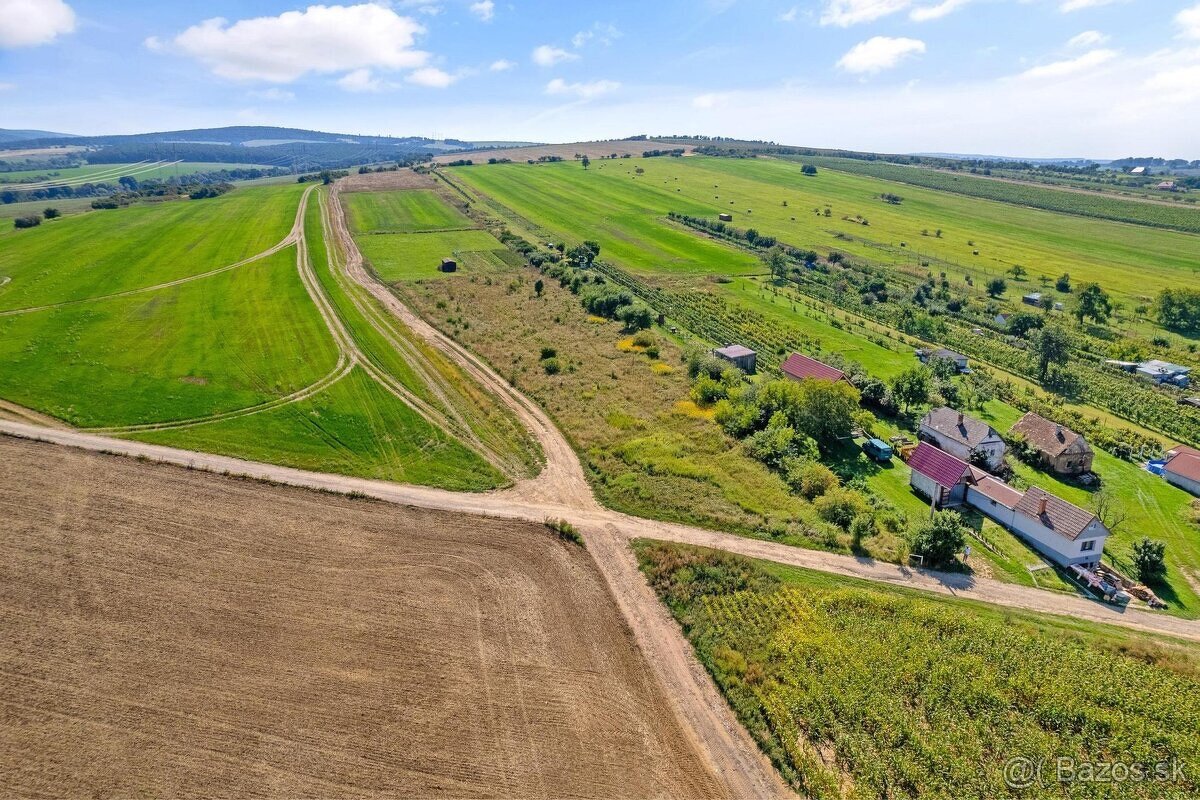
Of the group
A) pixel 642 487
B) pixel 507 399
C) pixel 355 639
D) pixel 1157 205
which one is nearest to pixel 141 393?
pixel 507 399

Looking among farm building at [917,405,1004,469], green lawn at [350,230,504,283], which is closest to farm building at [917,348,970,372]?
farm building at [917,405,1004,469]

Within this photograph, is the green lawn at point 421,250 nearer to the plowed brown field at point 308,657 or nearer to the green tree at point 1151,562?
the plowed brown field at point 308,657

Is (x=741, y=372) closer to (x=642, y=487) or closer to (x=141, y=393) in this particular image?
(x=642, y=487)

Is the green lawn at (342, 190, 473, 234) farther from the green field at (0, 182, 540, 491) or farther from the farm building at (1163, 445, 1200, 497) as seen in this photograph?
the farm building at (1163, 445, 1200, 497)

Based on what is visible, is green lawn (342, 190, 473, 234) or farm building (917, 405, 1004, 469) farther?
green lawn (342, 190, 473, 234)

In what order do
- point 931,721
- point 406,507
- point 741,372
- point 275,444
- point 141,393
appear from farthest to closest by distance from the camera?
1. point 741,372
2. point 141,393
3. point 275,444
4. point 406,507
5. point 931,721
